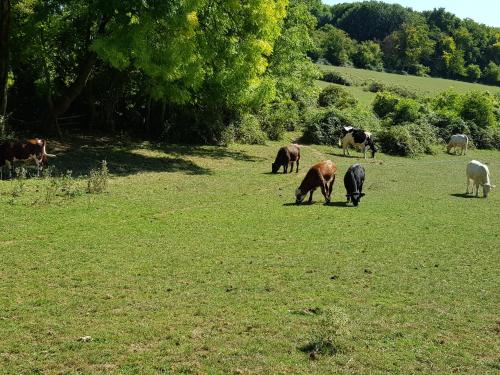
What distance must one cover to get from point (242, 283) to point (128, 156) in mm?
16975

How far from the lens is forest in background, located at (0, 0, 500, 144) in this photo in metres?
22.9

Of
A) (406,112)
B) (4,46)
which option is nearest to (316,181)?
(4,46)

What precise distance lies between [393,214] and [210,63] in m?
13.2

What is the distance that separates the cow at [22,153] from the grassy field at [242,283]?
191 cm

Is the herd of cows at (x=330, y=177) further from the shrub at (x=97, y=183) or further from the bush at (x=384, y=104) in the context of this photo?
the bush at (x=384, y=104)

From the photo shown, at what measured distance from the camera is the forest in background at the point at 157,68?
22938 mm

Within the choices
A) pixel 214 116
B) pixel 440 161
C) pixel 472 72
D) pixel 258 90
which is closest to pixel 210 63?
pixel 258 90

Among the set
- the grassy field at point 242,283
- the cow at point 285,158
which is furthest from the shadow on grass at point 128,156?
the grassy field at point 242,283

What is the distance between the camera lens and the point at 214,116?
33125 mm

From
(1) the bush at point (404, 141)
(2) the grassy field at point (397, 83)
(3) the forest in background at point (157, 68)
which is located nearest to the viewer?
(3) the forest in background at point (157, 68)

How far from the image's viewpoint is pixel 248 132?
35969 mm

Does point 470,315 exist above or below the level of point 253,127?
below

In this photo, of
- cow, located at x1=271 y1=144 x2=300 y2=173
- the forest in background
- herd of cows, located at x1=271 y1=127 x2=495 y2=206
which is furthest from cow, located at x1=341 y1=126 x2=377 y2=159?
cow, located at x1=271 y1=144 x2=300 y2=173

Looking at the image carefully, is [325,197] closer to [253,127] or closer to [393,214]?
[393,214]
